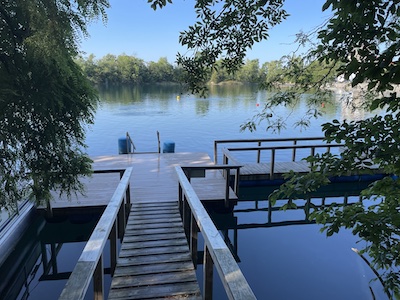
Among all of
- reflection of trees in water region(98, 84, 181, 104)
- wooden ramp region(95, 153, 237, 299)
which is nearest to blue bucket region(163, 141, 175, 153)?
wooden ramp region(95, 153, 237, 299)

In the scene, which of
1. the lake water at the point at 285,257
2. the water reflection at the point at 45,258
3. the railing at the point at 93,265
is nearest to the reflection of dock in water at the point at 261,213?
the lake water at the point at 285,257

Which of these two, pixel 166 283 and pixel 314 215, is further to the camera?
pixel 166 283

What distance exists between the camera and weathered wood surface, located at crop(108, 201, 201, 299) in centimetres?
240

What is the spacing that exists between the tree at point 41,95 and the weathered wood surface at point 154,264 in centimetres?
104

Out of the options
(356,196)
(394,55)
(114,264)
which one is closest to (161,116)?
(356,196)

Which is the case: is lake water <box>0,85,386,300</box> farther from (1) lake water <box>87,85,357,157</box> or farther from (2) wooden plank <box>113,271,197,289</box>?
(1) lake water <box>87,85,357,157</box>

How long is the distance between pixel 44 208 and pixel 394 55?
18.7 feet

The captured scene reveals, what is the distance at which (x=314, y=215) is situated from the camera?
2049 mm

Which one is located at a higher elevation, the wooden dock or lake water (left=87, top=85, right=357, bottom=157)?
the wooden dock

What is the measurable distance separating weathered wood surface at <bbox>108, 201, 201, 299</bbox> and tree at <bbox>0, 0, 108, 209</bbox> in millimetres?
1043

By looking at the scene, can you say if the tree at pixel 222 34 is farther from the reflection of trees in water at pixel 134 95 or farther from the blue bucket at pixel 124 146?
the reflection of trees in water at pixel 134 95

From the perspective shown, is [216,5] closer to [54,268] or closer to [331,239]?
[54,268]

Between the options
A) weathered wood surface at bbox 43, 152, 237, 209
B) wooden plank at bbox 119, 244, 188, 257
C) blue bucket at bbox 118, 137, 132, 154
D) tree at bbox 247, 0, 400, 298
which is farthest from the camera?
blue bucket at bbox 118, 137, 132, 154

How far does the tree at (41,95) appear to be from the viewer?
2445 millimetres
